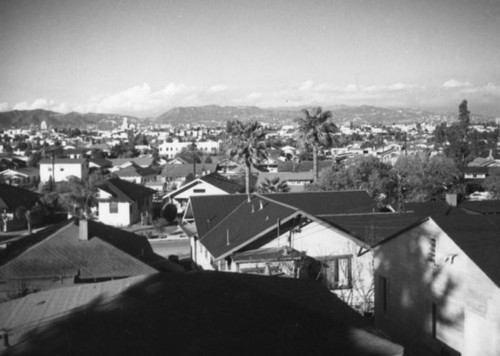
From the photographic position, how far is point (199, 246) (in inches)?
1047

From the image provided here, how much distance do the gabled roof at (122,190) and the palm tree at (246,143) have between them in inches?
421

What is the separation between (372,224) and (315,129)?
81.6ft

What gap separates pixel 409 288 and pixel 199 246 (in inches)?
513

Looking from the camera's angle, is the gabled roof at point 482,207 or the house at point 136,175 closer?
the gabled roof at point 482,207

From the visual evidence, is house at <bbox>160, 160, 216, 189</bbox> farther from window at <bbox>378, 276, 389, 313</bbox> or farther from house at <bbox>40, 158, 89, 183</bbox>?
window at <bbox>378, 276, 389, 313</bbox>

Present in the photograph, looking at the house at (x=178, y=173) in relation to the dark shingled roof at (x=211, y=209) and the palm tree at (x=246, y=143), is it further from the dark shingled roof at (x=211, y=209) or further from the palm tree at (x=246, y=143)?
the dark shingled roof at (x=211, y=209)

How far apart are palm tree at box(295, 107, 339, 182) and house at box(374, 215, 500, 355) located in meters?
29.7

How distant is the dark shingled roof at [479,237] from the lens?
1302 cm

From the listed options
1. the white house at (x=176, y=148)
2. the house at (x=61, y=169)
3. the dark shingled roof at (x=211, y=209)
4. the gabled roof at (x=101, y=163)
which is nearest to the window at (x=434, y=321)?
the dark shingled roof at (x=211, y=209)

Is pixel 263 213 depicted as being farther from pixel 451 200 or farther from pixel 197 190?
pixel 197 190

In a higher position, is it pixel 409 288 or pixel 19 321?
pixel 19 321

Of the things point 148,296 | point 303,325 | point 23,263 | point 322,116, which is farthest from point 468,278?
point 322,116

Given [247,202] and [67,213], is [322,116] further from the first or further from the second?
[67,213]

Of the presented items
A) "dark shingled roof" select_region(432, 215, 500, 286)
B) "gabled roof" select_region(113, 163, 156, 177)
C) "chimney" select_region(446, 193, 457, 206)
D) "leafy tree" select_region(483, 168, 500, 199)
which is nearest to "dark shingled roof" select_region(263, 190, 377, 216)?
"chimney" select_region(446, 193, 457, 206)
